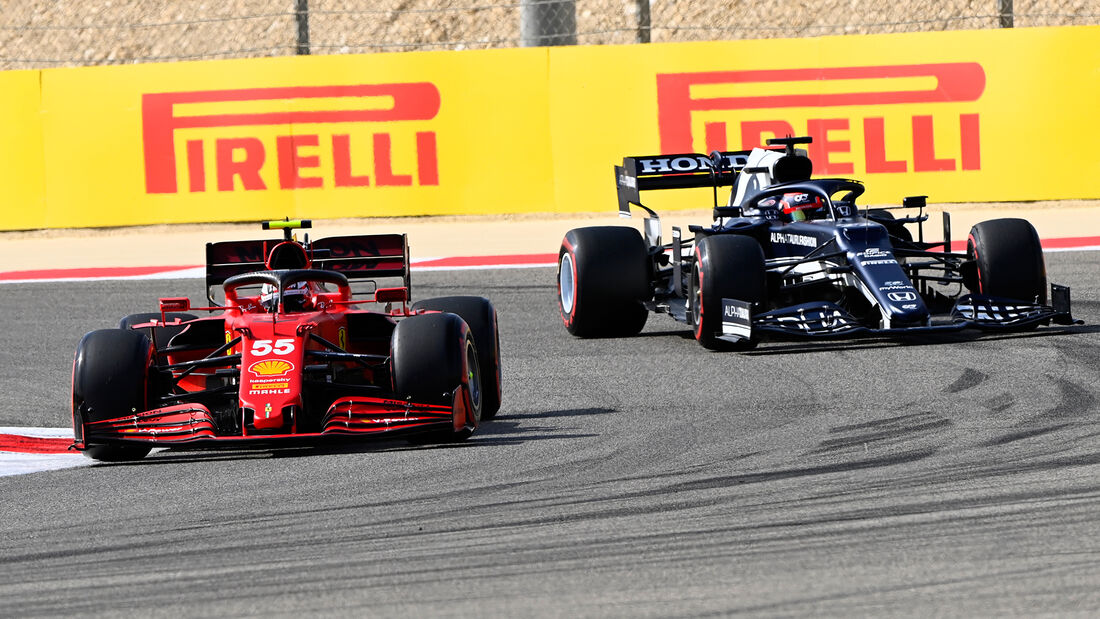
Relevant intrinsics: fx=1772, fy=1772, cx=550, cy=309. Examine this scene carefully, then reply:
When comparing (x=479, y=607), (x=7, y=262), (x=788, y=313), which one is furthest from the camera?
(x=7, y=262)

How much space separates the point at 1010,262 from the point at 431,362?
185 inches

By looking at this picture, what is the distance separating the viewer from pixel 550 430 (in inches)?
319

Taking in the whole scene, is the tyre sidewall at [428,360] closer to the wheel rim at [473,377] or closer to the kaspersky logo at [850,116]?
the wheel rim at [473,377]

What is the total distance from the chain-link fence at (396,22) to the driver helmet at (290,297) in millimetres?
16833

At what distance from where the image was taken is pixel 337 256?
9.20 m

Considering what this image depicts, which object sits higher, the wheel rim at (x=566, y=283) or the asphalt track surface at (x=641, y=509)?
the wheel rim at (x=566, y=283)

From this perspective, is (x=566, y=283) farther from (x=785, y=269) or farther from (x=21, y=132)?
(x=21, y=132)

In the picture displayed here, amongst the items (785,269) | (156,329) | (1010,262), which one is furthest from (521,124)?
(156,329)

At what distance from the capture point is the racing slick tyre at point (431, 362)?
7.61 metres

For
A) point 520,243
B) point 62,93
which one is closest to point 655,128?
point 520,243

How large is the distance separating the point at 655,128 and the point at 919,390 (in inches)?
367

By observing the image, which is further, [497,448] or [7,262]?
[7,262]

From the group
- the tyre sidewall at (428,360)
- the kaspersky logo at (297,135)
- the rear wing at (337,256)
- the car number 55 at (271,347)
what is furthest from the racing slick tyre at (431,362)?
the kaspersky logo at (297,135)

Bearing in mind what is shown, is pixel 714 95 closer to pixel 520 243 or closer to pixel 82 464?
pixel 520 243
